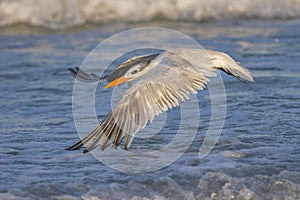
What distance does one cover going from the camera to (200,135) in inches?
231

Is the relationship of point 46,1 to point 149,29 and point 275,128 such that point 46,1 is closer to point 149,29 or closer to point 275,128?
point 149,29

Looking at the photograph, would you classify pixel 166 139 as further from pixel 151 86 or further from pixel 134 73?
pixel 151 86

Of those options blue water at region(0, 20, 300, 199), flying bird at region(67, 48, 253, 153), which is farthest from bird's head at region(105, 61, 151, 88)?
blue water at region(0, 20, 300, 199)

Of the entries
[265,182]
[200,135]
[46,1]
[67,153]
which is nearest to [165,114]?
[200,135]

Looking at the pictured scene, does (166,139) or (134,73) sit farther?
(166,139)

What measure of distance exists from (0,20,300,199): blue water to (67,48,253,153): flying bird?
0.99 ft

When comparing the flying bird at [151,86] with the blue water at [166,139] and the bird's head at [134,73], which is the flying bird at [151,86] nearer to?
the bird's head at [134,73]

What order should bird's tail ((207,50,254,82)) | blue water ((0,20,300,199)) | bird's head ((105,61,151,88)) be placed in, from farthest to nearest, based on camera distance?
bird's tail ((207,50,254,82)), bird's head ((105,61,151,88)), blue water ((0,20,300,199))

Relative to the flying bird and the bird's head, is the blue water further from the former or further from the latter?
the bird's head

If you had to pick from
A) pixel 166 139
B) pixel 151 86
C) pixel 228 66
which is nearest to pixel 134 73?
pixel 151 86

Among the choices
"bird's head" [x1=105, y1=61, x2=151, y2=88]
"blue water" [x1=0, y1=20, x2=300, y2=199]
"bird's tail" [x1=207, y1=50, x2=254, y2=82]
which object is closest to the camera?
"blue water" [x1=0, y1=20, x2=300, y2=199]

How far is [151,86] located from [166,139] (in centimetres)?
86

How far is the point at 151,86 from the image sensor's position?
505 cm

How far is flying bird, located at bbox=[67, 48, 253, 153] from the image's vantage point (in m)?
4.79
